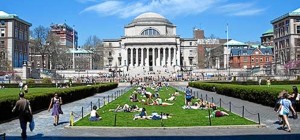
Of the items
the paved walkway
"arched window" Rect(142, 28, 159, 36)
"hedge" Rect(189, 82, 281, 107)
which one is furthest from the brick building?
the paved walkway

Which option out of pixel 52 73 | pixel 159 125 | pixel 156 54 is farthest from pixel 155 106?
pixel 156 54

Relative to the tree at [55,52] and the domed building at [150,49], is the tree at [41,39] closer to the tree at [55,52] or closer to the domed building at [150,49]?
the tree at [55,52]

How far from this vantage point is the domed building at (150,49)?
141m

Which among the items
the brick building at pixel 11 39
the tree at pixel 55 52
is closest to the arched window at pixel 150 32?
the tree at pixel 55 52

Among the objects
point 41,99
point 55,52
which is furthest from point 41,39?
point 41,99

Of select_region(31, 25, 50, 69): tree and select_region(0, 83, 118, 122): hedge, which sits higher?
select_region(31, 25, 50, 69): tree

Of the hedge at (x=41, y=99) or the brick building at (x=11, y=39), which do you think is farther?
the brick building at (x=11, y=39)

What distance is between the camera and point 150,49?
482ft

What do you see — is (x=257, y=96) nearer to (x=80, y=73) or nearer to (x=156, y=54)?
(x=80, y=73)

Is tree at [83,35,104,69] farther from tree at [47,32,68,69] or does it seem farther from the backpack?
the backpack

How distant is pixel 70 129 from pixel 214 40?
554ft

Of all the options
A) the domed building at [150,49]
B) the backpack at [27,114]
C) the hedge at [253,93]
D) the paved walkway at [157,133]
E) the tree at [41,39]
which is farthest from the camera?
the domed building at [150,49]

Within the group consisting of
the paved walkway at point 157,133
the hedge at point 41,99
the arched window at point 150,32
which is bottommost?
the paved walkway at point 157,133

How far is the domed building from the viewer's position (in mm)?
141125
